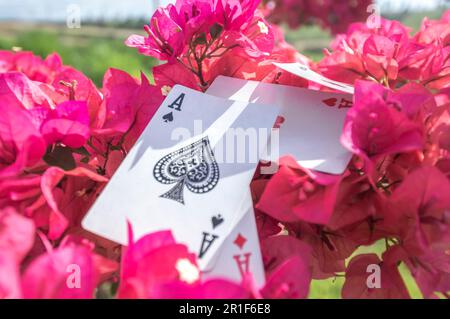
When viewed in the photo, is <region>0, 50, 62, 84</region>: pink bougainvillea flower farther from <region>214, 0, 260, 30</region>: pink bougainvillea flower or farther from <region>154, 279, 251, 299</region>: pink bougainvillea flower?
<region>154, 279, 251, 299</region>: pink bougainvillea flower

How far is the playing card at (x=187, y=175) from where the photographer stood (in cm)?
41

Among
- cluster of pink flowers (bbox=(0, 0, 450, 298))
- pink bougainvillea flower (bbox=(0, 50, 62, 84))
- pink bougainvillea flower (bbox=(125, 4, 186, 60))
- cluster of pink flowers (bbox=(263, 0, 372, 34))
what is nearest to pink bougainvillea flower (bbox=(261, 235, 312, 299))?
cluster of pink flowers (bbox=(0, 0, 450, 298))

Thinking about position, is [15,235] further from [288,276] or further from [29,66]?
[29,66]

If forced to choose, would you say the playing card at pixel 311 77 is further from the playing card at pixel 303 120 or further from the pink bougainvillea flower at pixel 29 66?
the pink bougainvillea flower at pixel 29 66

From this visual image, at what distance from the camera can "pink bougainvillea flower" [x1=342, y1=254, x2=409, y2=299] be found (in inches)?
17.6

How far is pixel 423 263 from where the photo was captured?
0.43 m

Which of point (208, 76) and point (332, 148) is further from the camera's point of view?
point (208, 76)

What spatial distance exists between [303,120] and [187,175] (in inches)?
5.2

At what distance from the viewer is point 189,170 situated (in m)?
0.45

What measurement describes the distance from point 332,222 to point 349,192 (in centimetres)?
3
